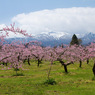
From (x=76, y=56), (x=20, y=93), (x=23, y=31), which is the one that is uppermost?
(x=23, y=31)

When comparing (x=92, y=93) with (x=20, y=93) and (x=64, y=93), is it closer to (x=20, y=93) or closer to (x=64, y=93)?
(x=64, y=93)

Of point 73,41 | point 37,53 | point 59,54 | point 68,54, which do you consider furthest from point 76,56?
point 73,41

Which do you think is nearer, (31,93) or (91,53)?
(31,93)

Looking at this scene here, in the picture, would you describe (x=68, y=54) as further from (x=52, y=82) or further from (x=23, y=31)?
(x=23, y=31)

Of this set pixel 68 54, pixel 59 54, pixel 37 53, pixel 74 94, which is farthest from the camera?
pixel 37 53

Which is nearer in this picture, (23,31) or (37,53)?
(23,31)

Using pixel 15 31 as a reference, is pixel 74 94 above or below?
below

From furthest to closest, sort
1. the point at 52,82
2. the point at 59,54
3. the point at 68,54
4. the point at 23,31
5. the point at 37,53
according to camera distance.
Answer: the point at 37,53
the point at 68,54
the point at 59,54
the point at 52,82
the point at 23,31

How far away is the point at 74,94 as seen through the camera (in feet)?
43.0

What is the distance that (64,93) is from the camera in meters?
13.5

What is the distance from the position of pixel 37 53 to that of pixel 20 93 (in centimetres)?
3407

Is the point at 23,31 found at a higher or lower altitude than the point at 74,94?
higher

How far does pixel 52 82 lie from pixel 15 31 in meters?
10.8

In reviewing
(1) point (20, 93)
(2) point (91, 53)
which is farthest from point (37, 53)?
(1) point (20, 93)
